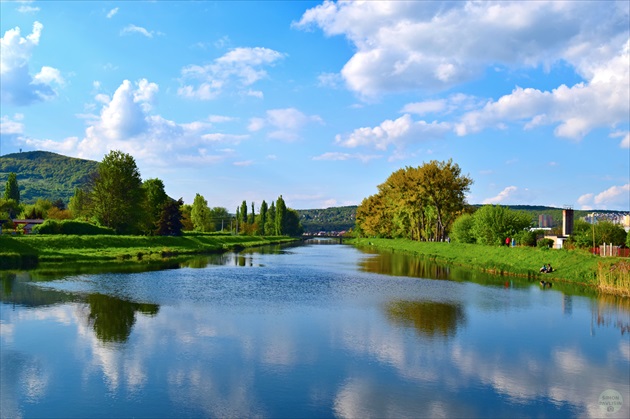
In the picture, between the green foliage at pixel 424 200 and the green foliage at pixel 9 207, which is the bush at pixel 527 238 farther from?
the green foliage at pixel 9 207

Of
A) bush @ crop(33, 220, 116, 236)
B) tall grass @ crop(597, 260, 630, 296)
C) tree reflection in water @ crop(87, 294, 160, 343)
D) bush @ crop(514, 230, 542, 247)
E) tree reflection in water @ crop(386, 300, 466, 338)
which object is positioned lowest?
tree reflection in water @ crop(386, 300, 466, 338)

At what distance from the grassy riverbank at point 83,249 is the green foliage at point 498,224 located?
4700 cm

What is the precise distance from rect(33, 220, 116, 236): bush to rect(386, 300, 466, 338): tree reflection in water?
202 ft

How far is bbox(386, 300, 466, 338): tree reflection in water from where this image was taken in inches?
952

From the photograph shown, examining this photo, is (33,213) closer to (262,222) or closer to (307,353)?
(262,222)

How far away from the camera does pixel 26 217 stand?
415 feet

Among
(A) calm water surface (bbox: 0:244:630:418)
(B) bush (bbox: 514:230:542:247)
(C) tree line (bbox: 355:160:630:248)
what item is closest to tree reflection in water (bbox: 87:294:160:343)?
(A) calm water surface (bbox: 0:244:630:418)

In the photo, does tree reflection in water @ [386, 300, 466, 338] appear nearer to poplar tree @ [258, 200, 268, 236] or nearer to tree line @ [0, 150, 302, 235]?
tree line @ [0, 150, 302, 235]

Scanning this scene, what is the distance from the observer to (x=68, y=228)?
250 feet

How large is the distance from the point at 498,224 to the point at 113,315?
59.3 metres

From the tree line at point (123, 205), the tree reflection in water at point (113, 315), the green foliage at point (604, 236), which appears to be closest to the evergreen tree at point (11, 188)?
the tree line at point (123, 205)

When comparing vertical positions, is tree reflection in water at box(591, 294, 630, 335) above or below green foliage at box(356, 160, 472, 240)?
Answer: below

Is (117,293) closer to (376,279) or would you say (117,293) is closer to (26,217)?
(376,279)

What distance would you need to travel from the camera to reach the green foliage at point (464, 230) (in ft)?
269
